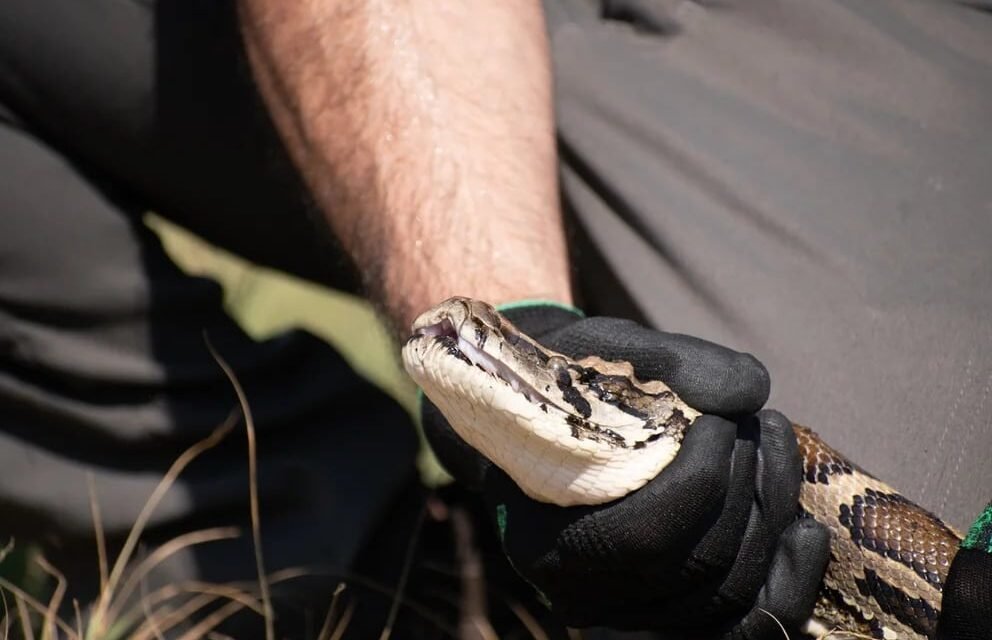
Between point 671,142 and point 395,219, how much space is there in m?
1.05

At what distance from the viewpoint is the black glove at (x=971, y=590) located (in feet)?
9.05

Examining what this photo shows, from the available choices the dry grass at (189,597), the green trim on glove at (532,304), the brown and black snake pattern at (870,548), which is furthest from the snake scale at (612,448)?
the green trim on glove at (532,304)

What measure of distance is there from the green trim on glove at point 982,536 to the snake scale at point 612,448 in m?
0.52

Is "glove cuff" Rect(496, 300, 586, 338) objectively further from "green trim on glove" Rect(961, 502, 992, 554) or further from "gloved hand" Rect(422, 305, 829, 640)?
"green trim on glove" Rect(961, 502, 992, 554)

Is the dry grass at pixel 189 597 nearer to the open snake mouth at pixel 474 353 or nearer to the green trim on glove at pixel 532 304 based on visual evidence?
the green trim on glove at pixel 532 304

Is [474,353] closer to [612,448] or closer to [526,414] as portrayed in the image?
[526,414]

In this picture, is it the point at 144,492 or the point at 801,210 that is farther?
the point at 144,492

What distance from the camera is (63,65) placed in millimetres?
4633

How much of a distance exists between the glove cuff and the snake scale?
324mm

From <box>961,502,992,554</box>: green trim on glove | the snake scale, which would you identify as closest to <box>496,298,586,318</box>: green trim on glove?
the snake scale

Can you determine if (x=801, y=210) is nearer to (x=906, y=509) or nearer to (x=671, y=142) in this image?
(x=671, y=142)

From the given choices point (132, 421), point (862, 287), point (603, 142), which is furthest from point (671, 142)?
point (132, 421)

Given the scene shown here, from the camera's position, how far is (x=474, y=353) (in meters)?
2.96

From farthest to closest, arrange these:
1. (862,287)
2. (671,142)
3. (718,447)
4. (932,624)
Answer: (671,142) < (862,287) < (932,624) < (718,447)
